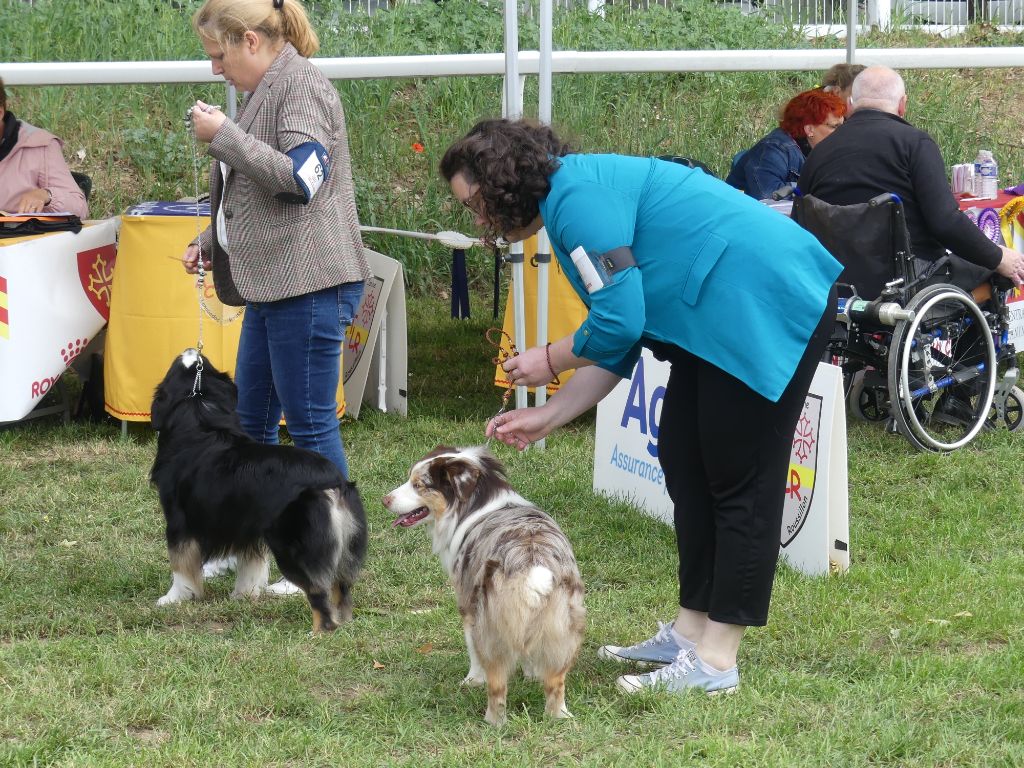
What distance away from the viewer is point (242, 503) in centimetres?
383

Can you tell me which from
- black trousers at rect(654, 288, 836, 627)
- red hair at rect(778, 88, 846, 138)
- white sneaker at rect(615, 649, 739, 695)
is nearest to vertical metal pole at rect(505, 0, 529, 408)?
red hair at rect(778, 88, 846, 138)

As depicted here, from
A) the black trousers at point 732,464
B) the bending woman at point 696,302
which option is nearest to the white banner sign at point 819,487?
the black trousers at point 732,464

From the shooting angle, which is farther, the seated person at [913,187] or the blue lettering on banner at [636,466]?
the seated person at [913,187]

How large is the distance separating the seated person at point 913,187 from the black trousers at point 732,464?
294cm

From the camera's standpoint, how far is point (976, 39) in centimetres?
1314

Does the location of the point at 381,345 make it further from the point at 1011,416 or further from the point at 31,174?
the point at 1011,416

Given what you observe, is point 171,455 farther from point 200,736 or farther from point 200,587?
point 200,736

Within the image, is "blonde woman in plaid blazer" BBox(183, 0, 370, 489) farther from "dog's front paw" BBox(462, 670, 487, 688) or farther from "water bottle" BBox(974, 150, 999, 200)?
"water bottle" BBox(974, 150, 999, 200)

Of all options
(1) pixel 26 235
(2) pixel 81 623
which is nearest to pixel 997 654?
(2) pixel 81 623

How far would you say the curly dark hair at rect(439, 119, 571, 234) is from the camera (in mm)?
2797

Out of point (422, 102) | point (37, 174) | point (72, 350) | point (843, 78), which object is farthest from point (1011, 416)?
point (422, 102)

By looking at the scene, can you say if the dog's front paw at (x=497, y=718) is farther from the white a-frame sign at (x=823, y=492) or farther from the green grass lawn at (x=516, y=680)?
the white a-frame sign at (x=823, y=492)

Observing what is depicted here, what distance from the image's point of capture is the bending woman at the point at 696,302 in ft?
9.18

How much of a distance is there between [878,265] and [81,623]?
377 centimetres
